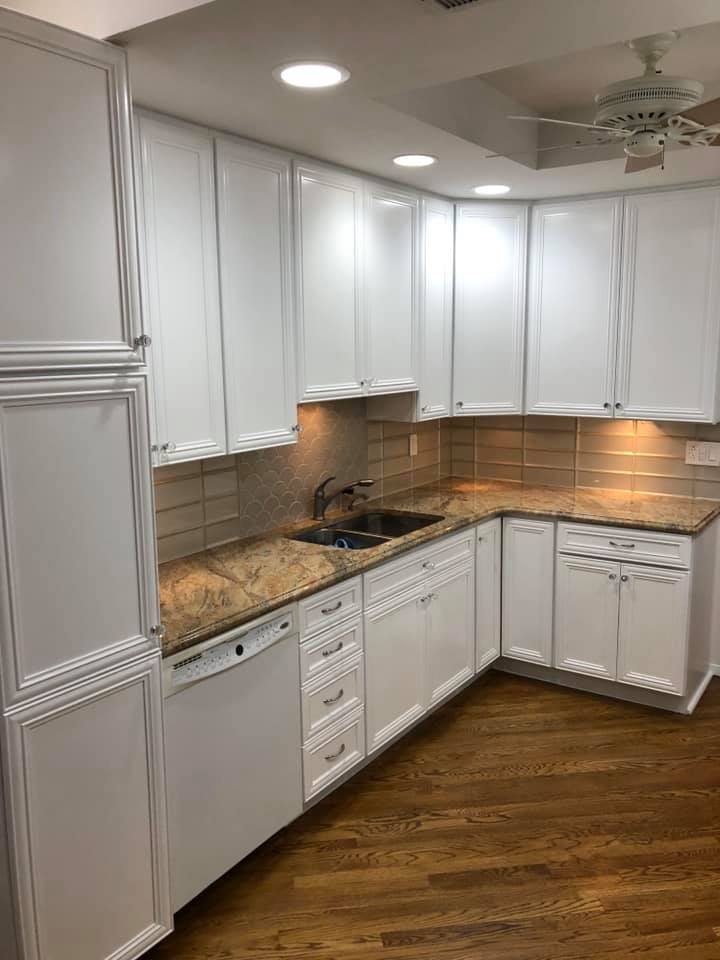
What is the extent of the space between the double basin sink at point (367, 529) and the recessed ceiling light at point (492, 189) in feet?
4.90

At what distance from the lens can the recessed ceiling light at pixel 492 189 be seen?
3.47 metres

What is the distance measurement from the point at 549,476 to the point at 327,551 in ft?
5.85

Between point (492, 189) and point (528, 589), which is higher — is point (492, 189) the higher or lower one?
the higher one

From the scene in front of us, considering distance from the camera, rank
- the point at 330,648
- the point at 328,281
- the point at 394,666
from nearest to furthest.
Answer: the point at 330,648
the point at 328,281
the point at 394,666

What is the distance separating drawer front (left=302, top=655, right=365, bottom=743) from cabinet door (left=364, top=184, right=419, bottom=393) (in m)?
1.19

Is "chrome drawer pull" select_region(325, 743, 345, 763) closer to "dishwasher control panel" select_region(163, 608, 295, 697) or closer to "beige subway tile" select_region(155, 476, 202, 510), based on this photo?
"dishwasher control panel" select_region(163, 608, 295, 697)

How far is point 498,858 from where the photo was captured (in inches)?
104

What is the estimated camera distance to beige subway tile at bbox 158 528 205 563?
2.83 meters

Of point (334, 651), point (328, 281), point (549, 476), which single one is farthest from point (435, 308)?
point (334, 651)

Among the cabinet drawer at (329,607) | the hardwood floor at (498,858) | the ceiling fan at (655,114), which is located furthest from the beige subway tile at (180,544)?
the ceiling fan at (655,114)

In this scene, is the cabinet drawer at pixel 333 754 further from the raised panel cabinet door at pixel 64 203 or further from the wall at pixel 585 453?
the wall at pixel 585 453

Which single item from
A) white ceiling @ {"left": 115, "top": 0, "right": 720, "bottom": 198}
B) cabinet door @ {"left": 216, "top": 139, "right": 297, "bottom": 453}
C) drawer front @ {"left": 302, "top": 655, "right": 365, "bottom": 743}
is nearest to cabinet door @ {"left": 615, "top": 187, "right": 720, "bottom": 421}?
white ceiling @ {"left": 115, "top": 0, "right": 720, "bottom": 198}

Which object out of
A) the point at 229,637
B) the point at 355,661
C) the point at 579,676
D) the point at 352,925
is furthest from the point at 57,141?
the point at 579,676

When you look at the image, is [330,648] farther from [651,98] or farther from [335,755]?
[651,98]
